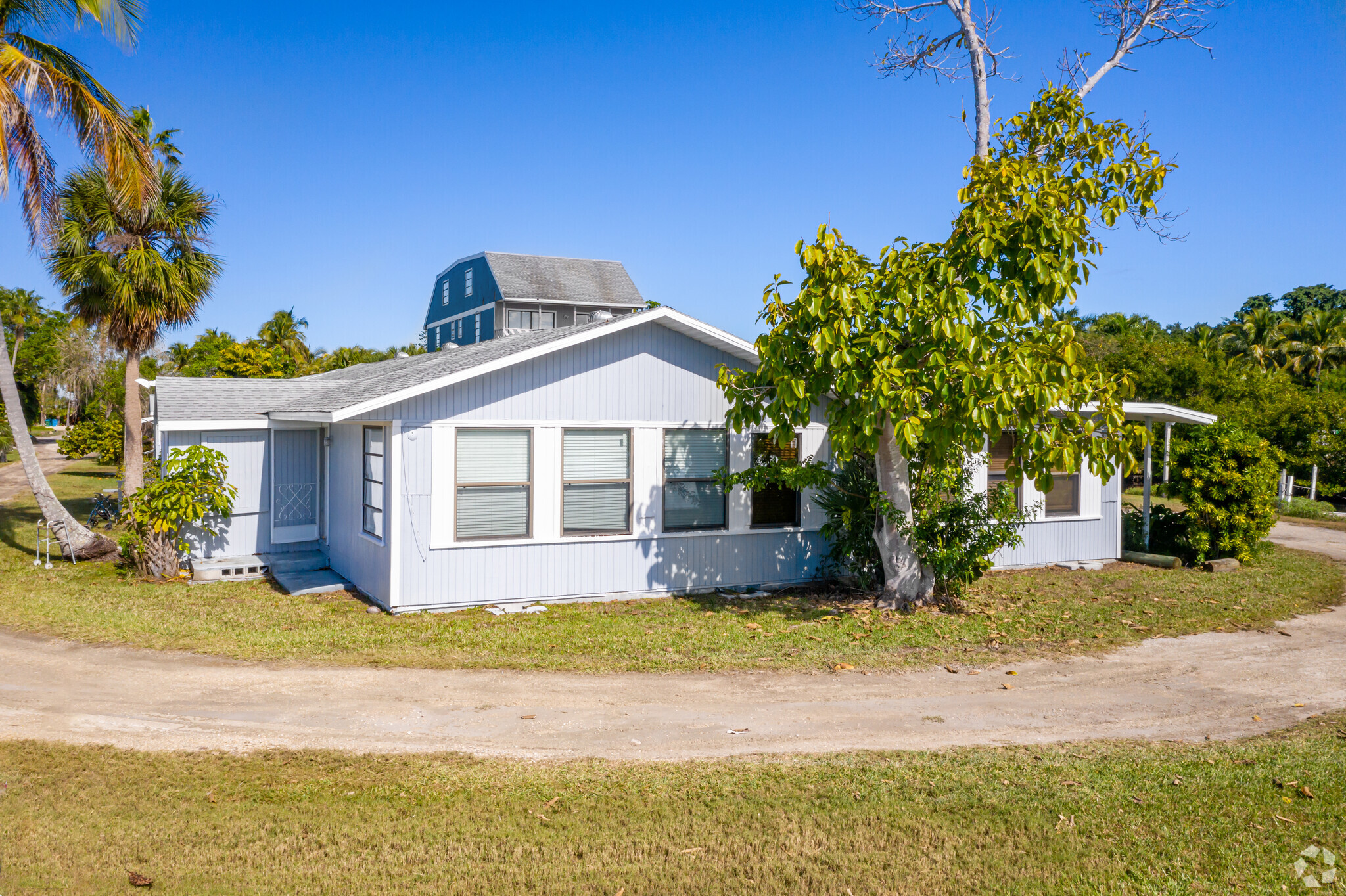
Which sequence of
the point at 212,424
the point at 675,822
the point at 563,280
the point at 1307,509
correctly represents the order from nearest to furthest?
the point at 675,822, the point at 212,424, the point at 1307,509, the point at 563,280

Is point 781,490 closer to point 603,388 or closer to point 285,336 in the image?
point 603,388

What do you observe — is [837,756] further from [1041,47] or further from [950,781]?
[1041,47]

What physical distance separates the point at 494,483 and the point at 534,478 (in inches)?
20.2

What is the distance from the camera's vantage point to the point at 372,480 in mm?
11680

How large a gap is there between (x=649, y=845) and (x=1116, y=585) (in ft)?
36.9

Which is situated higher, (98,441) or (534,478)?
(98,441)

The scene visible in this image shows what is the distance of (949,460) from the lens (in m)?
10.9

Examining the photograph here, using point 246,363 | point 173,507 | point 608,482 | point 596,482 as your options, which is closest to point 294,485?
point 173,507

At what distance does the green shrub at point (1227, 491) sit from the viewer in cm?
1495

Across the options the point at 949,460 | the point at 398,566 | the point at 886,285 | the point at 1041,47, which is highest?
the point at 1041,47

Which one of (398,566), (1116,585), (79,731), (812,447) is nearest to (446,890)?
(79,731)

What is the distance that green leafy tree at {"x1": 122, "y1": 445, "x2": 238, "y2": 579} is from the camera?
502 inches

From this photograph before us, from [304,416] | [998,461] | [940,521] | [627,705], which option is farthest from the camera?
[998,461]

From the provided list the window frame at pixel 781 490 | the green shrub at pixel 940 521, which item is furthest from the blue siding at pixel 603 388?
the green shrub at pixel 940 521
